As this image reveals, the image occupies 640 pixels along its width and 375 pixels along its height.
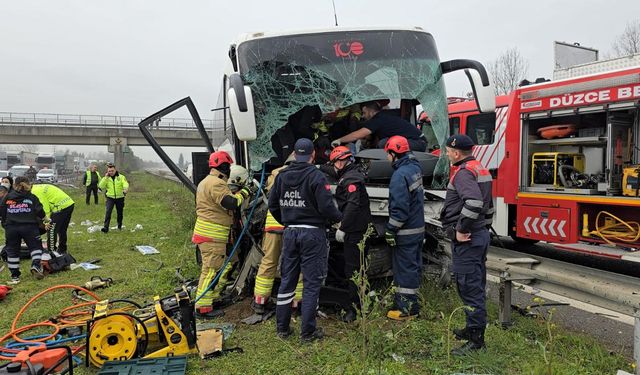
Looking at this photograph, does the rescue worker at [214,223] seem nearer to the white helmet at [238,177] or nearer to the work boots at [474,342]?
the white helmet at [238,177]

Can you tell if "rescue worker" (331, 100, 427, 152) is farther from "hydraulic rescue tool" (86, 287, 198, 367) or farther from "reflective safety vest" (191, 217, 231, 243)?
"hydraulic rescue tool" (86, 287, 198, 367)

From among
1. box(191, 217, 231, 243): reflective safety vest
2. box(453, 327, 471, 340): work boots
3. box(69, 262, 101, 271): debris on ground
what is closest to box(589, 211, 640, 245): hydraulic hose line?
box(453, 327, 471, 340): work boots

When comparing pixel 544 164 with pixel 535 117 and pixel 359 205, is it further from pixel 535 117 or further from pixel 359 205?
pixel 359 205

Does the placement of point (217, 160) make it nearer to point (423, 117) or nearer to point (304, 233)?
point (304, 233)

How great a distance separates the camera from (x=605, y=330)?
4.40m

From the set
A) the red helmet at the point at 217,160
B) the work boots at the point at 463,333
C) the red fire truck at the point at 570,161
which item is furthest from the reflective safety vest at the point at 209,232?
the red fire truck at the point at 570,161

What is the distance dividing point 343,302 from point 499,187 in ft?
14.8

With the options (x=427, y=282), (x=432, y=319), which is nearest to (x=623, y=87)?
(x=427, y=282)

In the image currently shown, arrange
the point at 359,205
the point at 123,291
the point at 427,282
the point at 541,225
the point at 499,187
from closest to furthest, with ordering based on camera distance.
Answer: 1. the point at 359,205
2. the point at 427,282
3. the point at 123,291
4. the point at 541,225
5. the point at 499,187

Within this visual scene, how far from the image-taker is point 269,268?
459 cm

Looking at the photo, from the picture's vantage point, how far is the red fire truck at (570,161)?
611cm

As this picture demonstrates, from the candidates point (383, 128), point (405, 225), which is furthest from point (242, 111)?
point (405, 225)

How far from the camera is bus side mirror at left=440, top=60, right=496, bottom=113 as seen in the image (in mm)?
5086

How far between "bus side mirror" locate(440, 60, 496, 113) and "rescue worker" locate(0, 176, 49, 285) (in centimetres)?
609
